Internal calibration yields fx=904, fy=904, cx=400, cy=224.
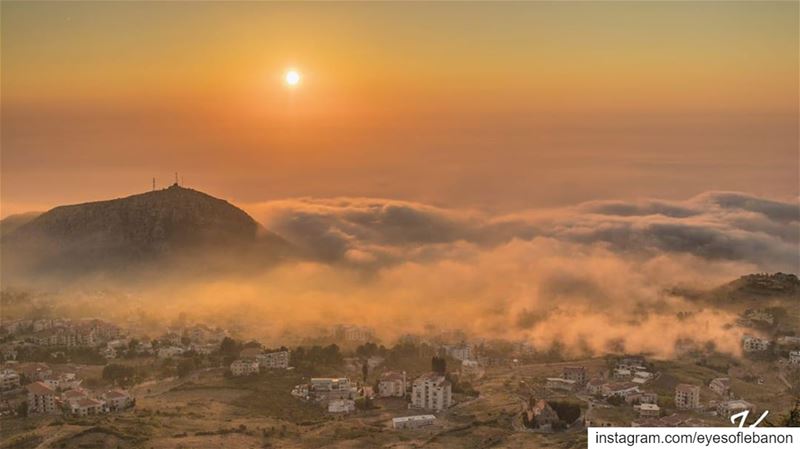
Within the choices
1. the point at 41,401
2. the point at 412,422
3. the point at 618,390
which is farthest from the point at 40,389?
the point at 618,390

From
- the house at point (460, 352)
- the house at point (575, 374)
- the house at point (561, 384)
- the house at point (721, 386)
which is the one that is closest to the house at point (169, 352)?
the house at point (460, 352)

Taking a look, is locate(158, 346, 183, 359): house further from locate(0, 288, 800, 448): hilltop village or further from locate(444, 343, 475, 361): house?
locate(444, 343, 475, 361): house

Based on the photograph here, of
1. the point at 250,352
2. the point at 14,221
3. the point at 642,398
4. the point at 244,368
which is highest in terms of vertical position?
the point at 14,221

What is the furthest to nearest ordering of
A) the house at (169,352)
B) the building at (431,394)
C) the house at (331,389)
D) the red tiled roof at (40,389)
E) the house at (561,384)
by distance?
the house at (169,352) → the house at (561,384) → the house at (331,389) → the building at (431,394) → the red tiled roof at (40,389)

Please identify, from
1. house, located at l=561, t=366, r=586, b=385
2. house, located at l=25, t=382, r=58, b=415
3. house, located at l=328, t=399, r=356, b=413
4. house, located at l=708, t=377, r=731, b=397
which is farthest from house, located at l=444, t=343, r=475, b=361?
house, located at l=25, t=382, r=58, b=415

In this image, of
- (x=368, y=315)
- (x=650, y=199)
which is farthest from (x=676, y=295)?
(x=368, y=315)

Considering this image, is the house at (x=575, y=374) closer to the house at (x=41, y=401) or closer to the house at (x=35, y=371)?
the house at (x=41, y=401)

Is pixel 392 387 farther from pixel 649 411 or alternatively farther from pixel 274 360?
pixel 649 411
